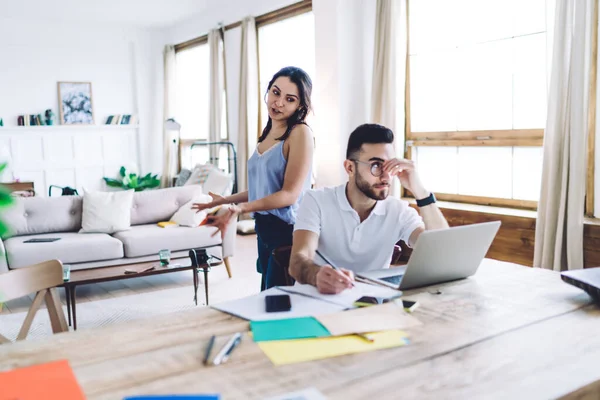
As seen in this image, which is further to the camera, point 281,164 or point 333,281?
point 281,164

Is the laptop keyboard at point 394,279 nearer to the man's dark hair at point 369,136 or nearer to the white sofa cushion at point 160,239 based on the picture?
the man's dark hair at point 369,136

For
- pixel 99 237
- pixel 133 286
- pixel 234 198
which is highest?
pixel 234 198

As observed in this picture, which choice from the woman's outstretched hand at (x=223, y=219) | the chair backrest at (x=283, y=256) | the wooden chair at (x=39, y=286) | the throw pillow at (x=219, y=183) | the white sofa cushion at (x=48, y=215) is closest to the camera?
the wooden chair at (x=39, y=286)

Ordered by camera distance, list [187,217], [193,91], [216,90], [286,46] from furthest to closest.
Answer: [193,91] → [216,90] → [286,46] → [187,217]

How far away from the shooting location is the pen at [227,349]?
3.72ft

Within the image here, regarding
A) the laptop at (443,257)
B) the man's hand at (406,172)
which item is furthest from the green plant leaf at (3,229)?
the man's hand at (406,172)

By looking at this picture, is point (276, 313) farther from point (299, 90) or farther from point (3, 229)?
point (299, 90)

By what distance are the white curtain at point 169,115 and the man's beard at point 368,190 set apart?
7.68 m

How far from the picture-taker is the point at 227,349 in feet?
3.88

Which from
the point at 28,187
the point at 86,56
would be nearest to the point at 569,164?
the point at 28,187

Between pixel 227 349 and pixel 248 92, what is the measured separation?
6.41 metres

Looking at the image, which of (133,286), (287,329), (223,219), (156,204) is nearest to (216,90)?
(156,204)

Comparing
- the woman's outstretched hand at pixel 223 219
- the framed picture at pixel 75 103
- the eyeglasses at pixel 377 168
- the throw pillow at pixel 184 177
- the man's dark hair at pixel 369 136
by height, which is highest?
the framed picture at pixel 75 103

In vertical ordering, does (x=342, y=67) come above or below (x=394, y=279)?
above
